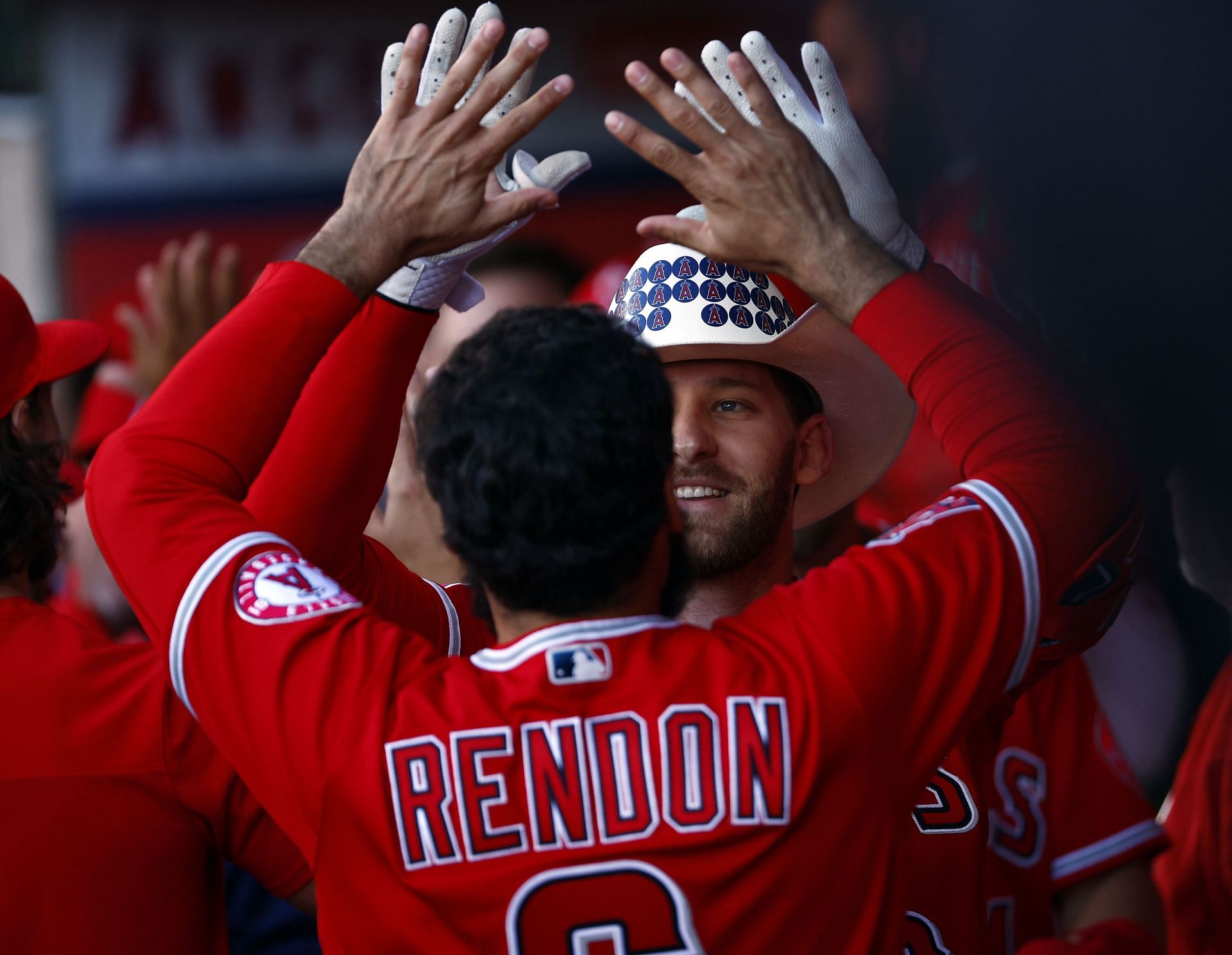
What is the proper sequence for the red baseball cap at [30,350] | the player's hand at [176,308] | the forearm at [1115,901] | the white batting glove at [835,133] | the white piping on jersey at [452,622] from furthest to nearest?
the player's hand at [176,308] < the forearm at [1115,901] < the white piping on jersey at [452,622] < the red baseball cap at [30,350] < the white batting glove at [835,133]

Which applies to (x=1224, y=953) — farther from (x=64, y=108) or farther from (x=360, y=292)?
(x=64, y=108)

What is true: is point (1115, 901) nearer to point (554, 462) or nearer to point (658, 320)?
point (658, 320)

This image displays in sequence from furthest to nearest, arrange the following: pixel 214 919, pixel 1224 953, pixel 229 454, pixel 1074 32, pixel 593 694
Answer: pixel 1224 953, pixel 214 919, pixel 229 454, pixel 593 694, pixel 1074 32

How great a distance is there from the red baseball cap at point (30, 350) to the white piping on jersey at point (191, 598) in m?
0.73

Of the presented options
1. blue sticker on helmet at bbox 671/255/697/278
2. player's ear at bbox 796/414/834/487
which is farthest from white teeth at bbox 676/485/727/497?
blue sticker on helmet at bbox 671/255/697/278

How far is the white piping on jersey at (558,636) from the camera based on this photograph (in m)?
1.30

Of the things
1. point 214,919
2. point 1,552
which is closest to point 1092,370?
point 214,919

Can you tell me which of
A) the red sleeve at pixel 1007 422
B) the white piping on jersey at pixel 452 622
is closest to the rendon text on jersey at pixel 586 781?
the red sleeve at pixel 1007 422

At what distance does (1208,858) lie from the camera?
2.38m

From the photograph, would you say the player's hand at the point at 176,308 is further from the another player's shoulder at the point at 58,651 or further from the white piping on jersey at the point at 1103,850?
the white piping on jersey at the point at 1103,850

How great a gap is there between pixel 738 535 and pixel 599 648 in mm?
796

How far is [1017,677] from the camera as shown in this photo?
134 centimetres

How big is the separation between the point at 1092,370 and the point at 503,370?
579 millimetres

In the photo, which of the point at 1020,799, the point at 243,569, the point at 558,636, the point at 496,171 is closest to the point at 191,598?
the point at 243,569
